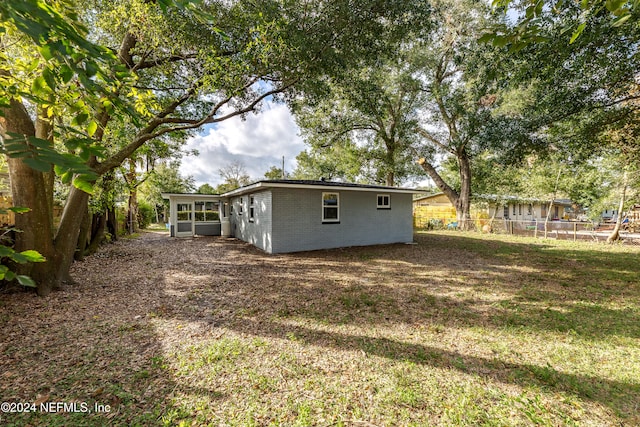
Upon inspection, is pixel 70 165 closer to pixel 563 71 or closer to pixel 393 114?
pixel 563 71

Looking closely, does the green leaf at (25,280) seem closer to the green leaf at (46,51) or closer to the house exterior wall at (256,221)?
the green leaf at (46,51)

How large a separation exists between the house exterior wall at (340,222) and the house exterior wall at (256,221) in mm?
349

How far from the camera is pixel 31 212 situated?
483 cm

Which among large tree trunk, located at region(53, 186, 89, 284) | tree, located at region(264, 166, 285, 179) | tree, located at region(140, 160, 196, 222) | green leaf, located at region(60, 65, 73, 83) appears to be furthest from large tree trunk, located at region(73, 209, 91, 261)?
tree, located at region(264, 166, 285, 179)

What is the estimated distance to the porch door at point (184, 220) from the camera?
15.7 meters

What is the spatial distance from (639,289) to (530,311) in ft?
12.2

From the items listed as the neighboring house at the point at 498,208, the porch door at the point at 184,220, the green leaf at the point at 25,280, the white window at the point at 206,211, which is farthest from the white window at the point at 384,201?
the neighboring house at the point at 498,208

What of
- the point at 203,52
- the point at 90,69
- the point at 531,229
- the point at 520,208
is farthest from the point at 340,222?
the point at 520,208

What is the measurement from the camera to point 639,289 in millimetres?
5977

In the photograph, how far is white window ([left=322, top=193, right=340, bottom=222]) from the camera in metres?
10.9

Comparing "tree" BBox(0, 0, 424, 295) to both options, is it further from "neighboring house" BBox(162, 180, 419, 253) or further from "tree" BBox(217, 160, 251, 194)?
"tree" BBox(217, 160, 251, 194)

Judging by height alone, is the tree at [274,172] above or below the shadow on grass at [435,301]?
above

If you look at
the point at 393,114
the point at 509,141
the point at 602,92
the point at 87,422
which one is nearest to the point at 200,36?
the point at 87,422

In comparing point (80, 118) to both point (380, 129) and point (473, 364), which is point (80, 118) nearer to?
point (473, 364)
